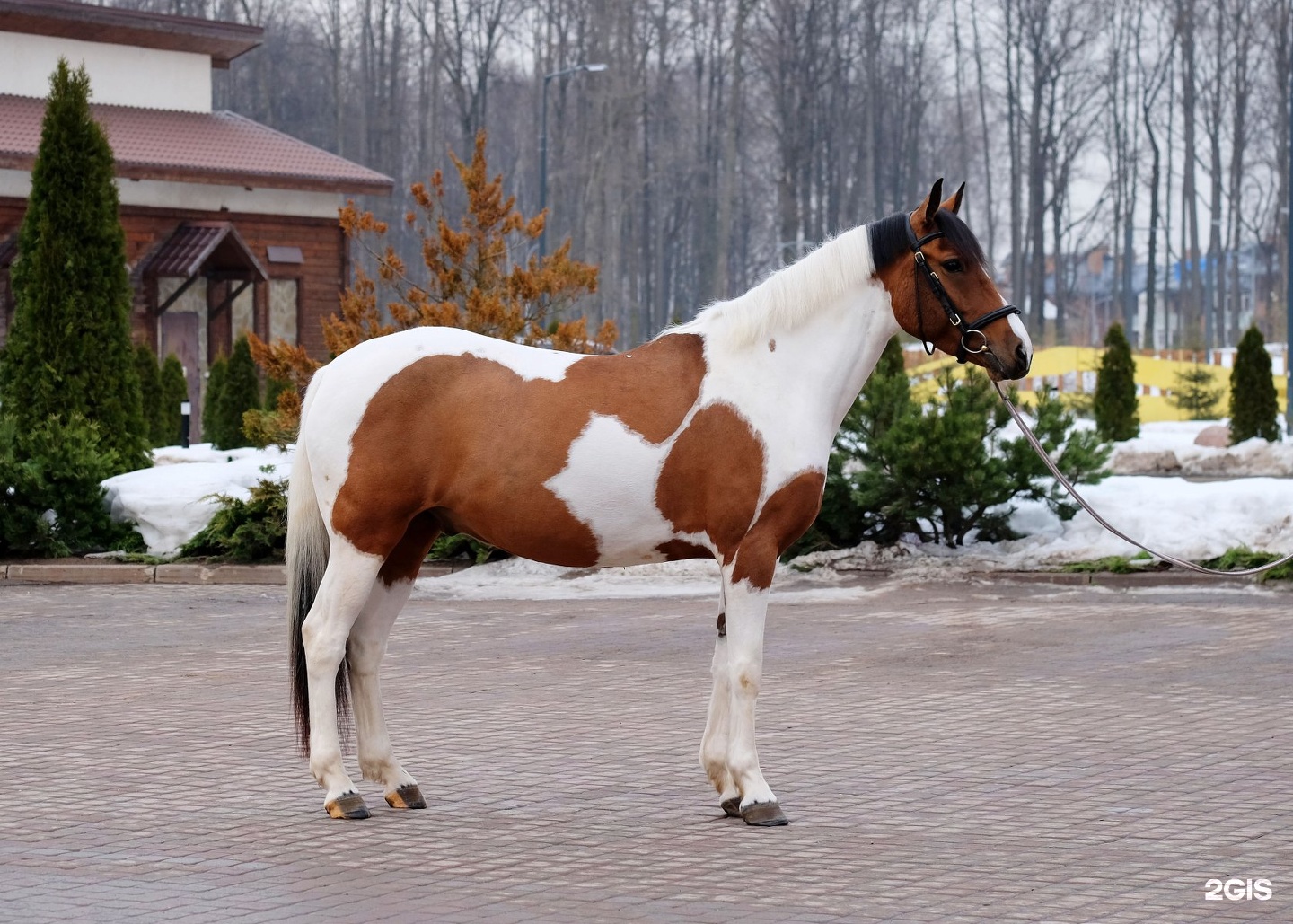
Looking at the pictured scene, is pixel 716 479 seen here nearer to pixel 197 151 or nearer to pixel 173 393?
pixel 173 393

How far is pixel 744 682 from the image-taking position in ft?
22.1

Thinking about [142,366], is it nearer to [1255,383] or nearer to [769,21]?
[1255,383]

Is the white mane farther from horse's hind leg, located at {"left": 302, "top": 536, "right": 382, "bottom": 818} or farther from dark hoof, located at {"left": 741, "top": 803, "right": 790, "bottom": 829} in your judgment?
dark hoof, located at {"left": 741, "top": 803, "right": 790, "bottom": 829}

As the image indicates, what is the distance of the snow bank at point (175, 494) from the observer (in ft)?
55.4

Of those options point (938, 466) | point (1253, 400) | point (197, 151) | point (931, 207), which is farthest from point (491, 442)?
point (197, 151)

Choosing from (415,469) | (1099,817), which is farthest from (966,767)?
(415,469)

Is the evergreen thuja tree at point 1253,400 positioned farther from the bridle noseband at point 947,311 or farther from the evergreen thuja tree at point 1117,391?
the bridle noseband at point 947,311

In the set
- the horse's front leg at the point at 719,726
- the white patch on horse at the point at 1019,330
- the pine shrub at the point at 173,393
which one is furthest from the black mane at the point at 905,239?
the pine shrub at the point at 173,393

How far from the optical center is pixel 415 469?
22.4 ft

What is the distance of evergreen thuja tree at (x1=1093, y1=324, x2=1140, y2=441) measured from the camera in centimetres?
3266

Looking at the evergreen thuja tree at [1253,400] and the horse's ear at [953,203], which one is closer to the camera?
the horse's ear at [953,203]

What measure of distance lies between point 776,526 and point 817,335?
0.80 meters
